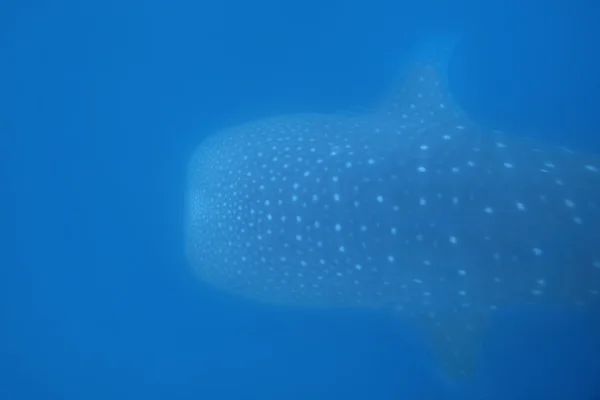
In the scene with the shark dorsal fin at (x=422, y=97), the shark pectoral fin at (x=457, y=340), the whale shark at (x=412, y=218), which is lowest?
the shark pectoral fin at (x=457, y=340)

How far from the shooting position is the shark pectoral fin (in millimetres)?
3615

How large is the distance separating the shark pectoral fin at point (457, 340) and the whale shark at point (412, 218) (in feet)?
0.03

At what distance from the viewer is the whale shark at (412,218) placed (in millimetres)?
3002

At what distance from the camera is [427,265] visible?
3262mm

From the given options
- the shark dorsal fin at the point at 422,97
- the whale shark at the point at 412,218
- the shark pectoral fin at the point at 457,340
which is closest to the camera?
the whale shark at the point at 412,218

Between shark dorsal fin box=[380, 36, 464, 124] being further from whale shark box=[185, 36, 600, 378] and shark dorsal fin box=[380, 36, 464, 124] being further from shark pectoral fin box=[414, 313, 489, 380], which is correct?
shark pectoral fin box=[414, 313, 489, 380]

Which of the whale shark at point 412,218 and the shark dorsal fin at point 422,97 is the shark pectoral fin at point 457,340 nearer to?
the whale shark at point 412,218

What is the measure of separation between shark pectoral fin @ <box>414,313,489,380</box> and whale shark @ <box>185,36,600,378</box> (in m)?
0.01

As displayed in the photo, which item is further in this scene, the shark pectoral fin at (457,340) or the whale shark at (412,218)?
the shark pectoral fin at (457,340)

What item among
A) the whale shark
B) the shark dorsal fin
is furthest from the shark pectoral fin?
the shark dorsal fin

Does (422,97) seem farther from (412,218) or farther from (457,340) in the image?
(457,340)

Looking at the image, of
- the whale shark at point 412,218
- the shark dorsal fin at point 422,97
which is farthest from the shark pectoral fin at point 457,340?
the shark dorsal fin at point 422,97

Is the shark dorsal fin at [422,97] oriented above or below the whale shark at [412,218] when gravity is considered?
above

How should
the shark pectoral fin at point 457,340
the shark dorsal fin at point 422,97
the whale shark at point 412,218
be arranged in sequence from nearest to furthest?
the whale shark at point 412,218, the shark pectoral fin at point 457,340, the shark dorsal fin at point 422,97
